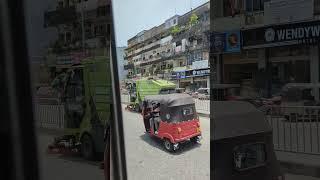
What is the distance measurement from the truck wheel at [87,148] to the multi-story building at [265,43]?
1.62ft

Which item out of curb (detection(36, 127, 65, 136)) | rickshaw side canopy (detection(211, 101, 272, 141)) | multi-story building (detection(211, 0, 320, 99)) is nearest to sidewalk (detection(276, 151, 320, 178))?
rickshaw side canopy (detection(211, 101, 272, 141))

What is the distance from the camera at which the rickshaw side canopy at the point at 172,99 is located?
1.78 meters

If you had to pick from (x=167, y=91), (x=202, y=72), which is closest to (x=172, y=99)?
(x=167, y=91)

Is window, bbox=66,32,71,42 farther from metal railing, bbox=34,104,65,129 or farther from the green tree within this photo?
the green tree

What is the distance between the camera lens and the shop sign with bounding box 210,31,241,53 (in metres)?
1.81

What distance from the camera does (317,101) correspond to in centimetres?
170

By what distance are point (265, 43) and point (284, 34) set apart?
0.07 metres

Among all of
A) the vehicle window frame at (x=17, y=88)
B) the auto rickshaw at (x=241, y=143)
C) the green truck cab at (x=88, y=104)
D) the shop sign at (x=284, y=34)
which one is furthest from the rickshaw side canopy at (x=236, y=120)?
the vehicle window frame at (x=17, y=88)

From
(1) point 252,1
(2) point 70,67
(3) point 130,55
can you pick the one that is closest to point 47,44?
(2) point 70,67

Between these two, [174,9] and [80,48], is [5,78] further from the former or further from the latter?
[174,9]

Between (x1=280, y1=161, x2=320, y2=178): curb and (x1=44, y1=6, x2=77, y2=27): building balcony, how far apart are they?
2.83 feet

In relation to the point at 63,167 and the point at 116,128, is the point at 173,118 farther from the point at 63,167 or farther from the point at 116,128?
the point at 63,167

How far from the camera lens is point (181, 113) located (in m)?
1.79

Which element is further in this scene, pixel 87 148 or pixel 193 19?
pixel 87 148
